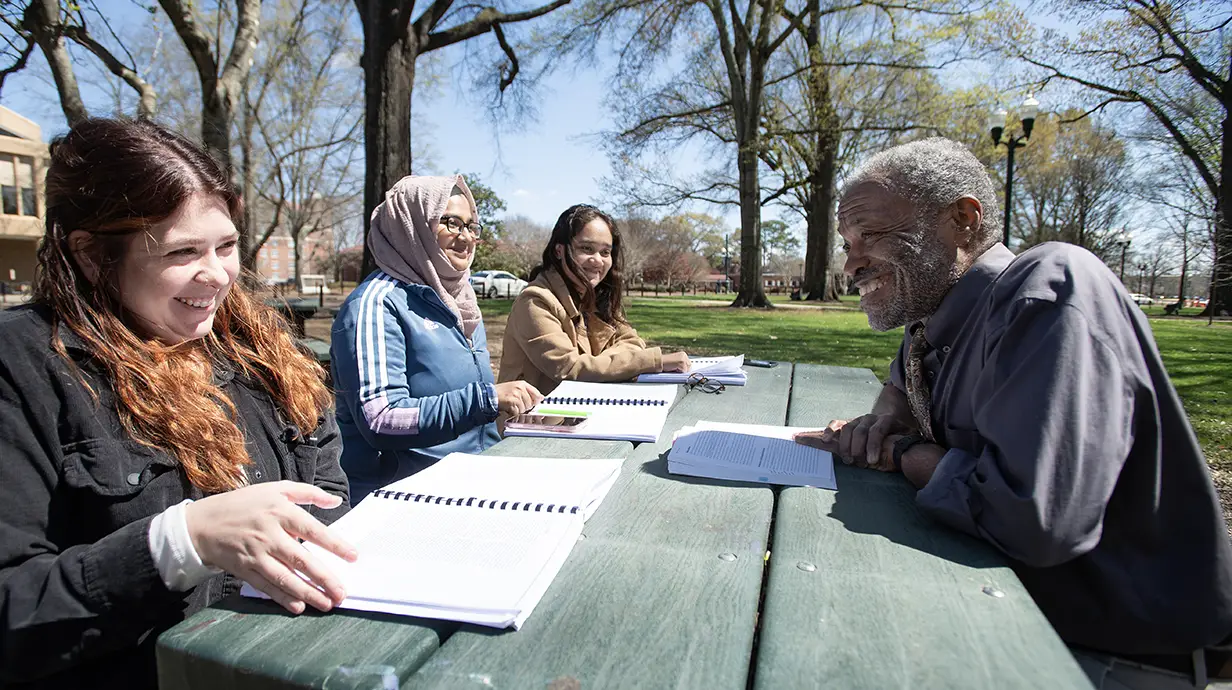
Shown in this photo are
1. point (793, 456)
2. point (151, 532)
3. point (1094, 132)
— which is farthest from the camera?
point (1094, 132)

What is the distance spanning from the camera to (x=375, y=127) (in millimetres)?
7555

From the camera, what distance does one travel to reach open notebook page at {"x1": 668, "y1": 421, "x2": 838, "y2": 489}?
1628 millimetres

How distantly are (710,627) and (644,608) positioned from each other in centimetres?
10

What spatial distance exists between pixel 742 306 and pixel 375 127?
39.5ft

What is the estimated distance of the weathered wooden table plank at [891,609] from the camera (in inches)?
33.3

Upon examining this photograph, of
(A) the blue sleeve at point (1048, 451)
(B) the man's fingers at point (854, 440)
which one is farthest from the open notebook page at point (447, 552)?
(B) the man's fingers at point (854, 440)

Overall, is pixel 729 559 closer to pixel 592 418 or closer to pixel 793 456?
pixel 793 456

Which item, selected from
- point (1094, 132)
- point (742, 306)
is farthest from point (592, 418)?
point (1094, 132)

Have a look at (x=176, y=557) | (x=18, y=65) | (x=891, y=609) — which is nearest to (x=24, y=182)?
(x=18, y=65)

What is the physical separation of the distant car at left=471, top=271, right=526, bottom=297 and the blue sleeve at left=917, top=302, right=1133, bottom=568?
3019 centimetres

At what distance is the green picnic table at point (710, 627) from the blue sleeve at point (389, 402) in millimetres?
984

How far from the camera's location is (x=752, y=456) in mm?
1771

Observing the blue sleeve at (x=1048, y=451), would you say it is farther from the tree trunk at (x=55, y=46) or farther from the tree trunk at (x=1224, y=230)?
the tree trunk at (x=1224, y=230)

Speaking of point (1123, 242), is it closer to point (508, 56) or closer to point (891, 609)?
point (508, 56)
